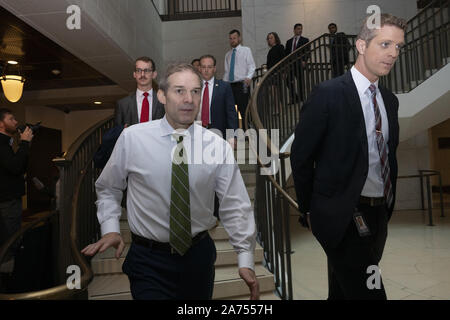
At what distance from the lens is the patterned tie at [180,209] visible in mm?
1483

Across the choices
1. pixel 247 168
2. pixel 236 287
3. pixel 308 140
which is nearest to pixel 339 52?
pixel 247 168

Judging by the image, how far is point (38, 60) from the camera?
650 cm

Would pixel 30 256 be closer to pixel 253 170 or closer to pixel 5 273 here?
pixel 5 273

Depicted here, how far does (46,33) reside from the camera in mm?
4555

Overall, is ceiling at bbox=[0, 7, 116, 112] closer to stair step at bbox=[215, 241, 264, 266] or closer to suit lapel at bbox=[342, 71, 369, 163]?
stair step at bbox=[215, 241, 264, 266]

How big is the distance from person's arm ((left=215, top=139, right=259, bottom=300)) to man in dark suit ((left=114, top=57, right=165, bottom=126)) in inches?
60.9

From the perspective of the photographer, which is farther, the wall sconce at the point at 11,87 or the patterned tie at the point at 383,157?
the wall sconce at the point at 11,87

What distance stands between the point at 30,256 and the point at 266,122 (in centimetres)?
332

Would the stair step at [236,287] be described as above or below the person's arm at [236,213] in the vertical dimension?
below

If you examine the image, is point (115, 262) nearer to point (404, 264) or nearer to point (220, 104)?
point (220, 104)

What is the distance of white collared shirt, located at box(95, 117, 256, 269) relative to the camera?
5.02 ft

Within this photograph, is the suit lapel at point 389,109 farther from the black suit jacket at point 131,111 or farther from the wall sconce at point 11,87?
the wall sconce at point 11,87

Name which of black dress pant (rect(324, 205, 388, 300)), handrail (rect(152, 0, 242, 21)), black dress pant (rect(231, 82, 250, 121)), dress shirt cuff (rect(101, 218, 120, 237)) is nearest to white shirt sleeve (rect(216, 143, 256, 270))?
black dress pant (rect(324, 205, 388, 300))

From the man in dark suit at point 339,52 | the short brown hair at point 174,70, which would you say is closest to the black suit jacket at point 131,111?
the short brown hair at point 174,70
